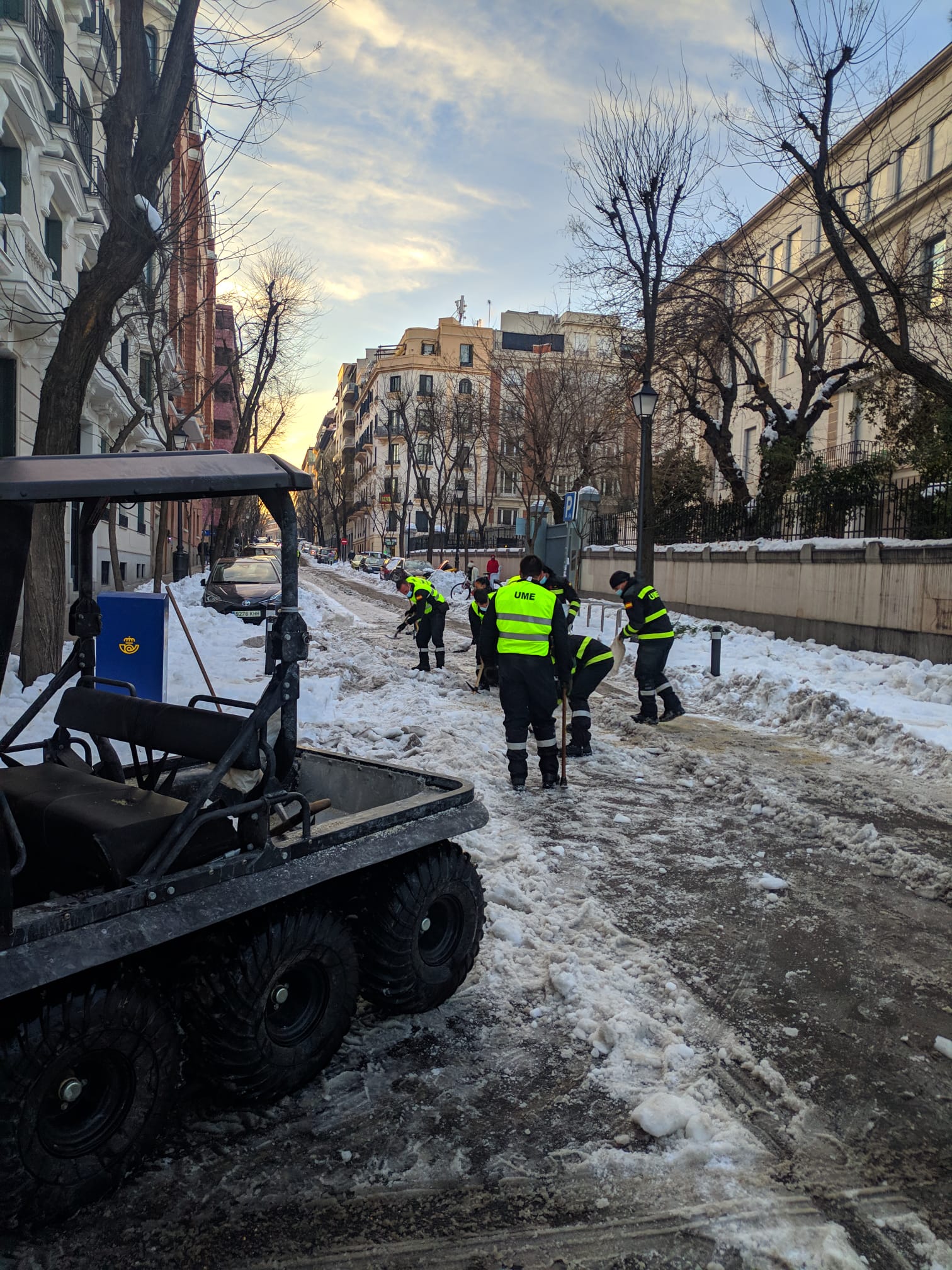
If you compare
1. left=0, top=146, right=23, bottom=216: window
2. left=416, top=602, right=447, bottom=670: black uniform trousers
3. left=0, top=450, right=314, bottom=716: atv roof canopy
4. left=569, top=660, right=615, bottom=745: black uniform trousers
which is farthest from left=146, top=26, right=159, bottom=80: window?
left=0, top=450, right=314, bottom=716: atv roof canopy

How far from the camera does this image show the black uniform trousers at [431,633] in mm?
13641

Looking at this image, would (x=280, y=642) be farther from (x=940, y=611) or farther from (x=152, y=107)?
(x=940, y=611)

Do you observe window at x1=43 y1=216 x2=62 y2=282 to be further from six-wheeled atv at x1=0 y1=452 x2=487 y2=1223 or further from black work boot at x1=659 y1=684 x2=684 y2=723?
six-wheeled atv at x1=0 y1=452 x2=487 y2=1223

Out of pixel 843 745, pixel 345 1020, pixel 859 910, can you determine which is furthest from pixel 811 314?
pixel 345 1020

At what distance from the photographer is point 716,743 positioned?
356 inches

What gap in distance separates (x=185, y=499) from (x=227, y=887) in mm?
1379

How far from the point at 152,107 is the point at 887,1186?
10129 millimetres

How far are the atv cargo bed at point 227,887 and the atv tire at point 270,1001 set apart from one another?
0.47 feet

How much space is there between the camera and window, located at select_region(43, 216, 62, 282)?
18.6m

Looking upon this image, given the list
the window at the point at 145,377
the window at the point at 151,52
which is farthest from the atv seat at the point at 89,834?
the window at the point at 145,377

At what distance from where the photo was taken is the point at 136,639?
868 cm

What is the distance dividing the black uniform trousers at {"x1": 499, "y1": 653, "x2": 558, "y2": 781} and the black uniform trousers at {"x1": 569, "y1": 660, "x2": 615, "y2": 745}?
1078 mm

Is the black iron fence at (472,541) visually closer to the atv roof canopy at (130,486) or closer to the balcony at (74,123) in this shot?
the balcony at (74,123)

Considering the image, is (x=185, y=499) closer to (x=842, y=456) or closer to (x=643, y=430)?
(x=643, y=430)
